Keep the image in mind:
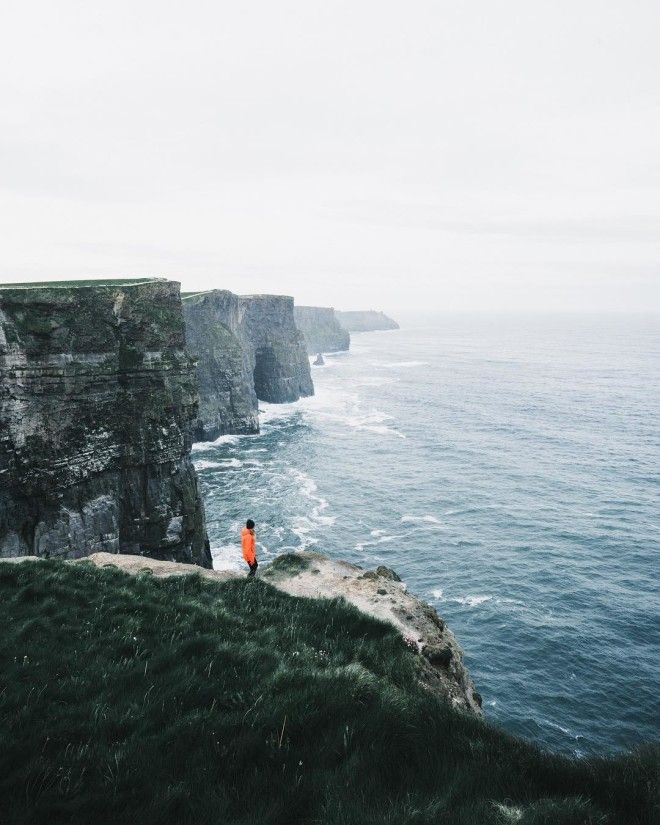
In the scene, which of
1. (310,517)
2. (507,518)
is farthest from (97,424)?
(507,518)

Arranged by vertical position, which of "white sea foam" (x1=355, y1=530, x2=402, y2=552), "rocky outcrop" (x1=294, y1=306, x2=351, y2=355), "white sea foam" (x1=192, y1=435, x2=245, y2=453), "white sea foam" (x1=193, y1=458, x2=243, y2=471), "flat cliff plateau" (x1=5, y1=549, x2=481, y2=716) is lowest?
"white sea foam" (x1=355, y1=530, x2=402, y2=552)

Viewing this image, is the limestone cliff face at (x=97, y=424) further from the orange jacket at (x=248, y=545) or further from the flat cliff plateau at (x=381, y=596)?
the orange jacket at (x=248, y=545)

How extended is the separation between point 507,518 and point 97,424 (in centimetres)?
3591

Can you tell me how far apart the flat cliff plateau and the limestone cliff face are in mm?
14762

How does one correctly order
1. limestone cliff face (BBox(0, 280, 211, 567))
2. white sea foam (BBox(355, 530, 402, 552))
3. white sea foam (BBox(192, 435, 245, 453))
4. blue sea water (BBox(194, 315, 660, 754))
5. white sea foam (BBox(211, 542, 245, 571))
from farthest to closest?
1. white sea foam (BBox(192, 435, 245, 453))
2. white sea foam (BBox(355, 530, 402, 552))
3. white sea foam (BBox(211, 542, 245, 571))
4. limestone cliff face (BBox(0, 280, 211, 567))
5. blue sea water (BBox(194, 315, 660, 754))

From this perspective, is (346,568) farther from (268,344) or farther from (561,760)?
(268,344)

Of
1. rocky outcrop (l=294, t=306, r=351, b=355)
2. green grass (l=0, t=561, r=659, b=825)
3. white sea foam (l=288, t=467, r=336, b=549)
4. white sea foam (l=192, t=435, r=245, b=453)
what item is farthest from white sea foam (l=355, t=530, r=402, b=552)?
rocky outcrop (l=294, t=306, r=351, b=355)

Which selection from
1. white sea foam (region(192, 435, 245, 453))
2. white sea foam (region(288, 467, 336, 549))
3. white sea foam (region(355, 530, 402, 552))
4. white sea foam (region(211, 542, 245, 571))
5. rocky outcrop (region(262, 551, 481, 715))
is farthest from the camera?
white sea foam (region(192, 435, 245, 453))

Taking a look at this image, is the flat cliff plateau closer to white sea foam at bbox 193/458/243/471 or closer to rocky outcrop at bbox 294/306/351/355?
white sea foam at bbox 193/458/243/471

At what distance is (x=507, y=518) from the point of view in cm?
4725

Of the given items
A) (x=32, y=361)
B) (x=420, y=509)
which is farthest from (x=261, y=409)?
(x=32, y=361)

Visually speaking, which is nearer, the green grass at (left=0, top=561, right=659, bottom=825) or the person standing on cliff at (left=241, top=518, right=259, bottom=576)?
the green grass at (left=0, top=561, right=659, bottom=825)

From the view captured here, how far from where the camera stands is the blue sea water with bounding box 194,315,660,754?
91.6ft

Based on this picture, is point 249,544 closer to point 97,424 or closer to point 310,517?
point 97,424
